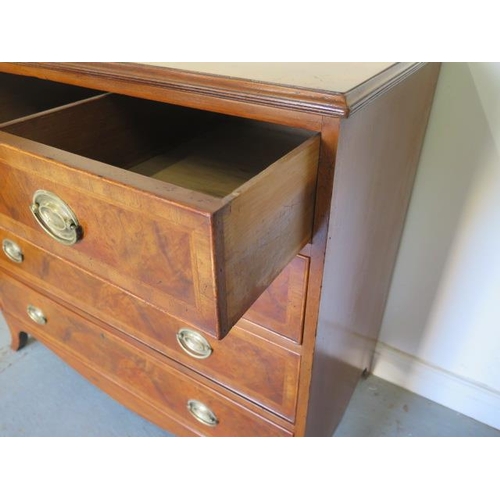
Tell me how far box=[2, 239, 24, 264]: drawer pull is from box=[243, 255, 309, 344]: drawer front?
1.67ft

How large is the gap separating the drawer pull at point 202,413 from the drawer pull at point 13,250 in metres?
0.44

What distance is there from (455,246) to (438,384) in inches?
15.6

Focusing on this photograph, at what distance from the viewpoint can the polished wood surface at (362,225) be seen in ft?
1.61

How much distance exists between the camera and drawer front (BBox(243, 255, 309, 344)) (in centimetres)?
53

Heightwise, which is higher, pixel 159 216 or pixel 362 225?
pixel 159 216

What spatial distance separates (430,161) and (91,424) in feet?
3.22

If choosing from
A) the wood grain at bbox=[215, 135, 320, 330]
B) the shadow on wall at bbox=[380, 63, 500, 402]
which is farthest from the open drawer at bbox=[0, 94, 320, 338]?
the shadow on wall at bbox=[380, 63, 500, 402]

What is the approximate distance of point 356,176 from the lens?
504 millimetres

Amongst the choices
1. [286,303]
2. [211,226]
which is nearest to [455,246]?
[286,303]

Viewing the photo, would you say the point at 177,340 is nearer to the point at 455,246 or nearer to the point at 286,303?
the point at 286,303

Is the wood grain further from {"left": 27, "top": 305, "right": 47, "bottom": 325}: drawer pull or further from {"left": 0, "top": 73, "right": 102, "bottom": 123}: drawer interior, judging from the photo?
{"left": 27, "top": 305, "right": 47, "bottom": 325}: drawer pull

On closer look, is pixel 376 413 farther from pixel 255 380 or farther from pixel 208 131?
pixel 208 131

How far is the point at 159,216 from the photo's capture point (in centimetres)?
37

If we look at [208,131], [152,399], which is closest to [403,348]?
[152,399]
